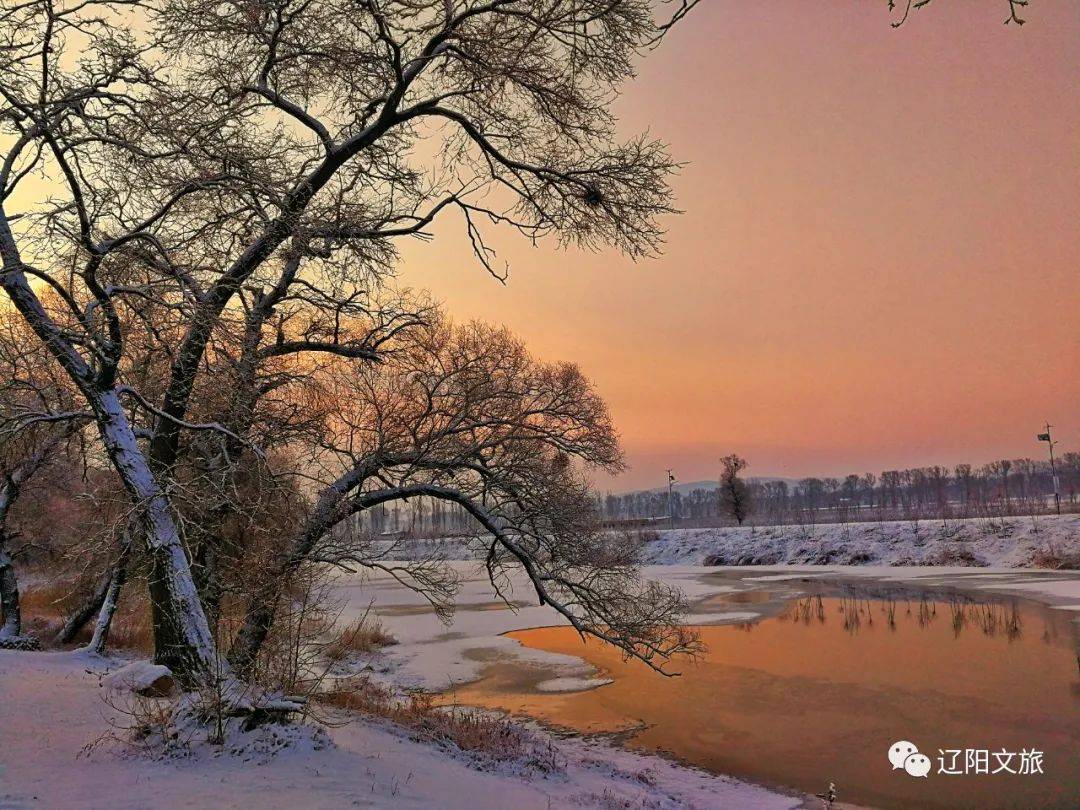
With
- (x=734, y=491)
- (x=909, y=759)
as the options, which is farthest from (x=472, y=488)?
(x=734, y=491)

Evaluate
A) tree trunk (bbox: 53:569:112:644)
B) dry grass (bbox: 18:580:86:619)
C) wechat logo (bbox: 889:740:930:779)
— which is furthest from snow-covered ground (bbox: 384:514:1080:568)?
tree trunk (bbox: 53:569:112:644)

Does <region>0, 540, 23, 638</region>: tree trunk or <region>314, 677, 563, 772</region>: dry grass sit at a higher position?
<region>0, 540, 23, 638</region>: tree trunk

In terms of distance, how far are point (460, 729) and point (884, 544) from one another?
43986 millimetres

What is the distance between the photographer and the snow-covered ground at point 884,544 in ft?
132

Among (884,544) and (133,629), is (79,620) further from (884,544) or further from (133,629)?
(884,544)

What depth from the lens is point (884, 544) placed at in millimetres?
47625

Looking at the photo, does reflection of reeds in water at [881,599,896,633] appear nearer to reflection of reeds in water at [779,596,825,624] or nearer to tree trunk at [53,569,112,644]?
reflection of reeds in water at [779,596,825,624]

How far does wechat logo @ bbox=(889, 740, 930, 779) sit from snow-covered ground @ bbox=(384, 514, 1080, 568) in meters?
19.9

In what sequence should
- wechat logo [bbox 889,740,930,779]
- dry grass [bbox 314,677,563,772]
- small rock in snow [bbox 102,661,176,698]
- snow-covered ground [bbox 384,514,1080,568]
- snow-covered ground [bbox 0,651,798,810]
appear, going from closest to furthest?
snow-covered ground [bbox 0,651,798,810] < small rock in snow [bbox 102,661,176,698] < dry grass [bbox 314,677,563,772] < wechat logo [bbox 889,740,930,779] < snow-covered ground [bbox 384,514,1080,568]

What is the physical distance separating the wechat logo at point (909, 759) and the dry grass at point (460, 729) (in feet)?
18.0

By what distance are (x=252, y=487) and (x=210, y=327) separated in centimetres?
298

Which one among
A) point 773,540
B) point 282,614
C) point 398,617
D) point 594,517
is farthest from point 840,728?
point 773,540

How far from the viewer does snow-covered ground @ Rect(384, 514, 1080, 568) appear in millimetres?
40312

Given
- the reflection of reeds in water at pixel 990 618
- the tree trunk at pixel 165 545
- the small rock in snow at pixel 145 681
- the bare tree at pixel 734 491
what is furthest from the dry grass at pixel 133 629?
the bare tree at pixel 734 491
